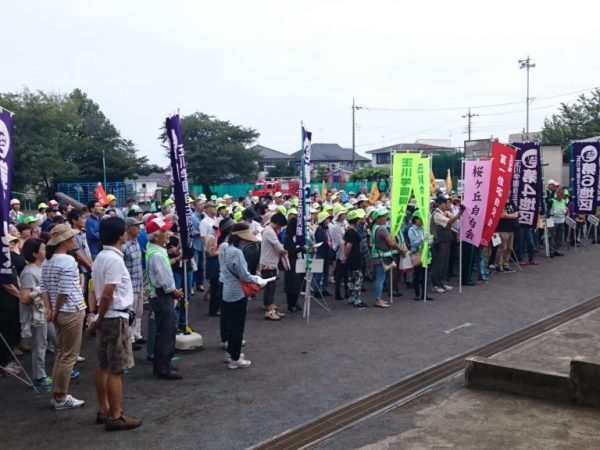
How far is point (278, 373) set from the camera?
7008 millimetres

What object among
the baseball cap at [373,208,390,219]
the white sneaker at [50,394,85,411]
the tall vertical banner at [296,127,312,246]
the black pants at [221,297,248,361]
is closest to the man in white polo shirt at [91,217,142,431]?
the white sneaker at [50,394,85,411]

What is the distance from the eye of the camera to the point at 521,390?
6.11 metres

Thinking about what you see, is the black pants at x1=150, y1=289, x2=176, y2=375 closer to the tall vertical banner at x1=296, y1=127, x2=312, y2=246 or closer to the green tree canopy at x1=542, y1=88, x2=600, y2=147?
the tall vertical banner at x1=296, y1=127, x2=312, y2=246

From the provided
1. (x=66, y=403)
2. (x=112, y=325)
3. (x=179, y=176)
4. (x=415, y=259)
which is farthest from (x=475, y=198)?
(x=66, y=403)

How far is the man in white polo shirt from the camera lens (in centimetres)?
525

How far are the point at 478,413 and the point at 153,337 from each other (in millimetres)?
4108

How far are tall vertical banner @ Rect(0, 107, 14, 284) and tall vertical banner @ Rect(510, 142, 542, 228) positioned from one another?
11890mm

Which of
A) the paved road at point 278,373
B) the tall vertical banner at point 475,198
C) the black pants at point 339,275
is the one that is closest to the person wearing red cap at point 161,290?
the paved road at point 278,373

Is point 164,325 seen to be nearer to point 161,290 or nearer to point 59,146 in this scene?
point 161,290

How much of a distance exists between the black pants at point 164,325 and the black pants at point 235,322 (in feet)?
2.30

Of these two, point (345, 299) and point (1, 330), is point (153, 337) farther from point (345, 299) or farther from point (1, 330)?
point (345, 299)

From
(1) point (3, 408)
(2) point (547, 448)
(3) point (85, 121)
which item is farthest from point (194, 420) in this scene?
(3) point (85, 121)

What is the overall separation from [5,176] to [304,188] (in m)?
4.91

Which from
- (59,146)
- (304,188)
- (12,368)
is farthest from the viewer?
(59,146)
